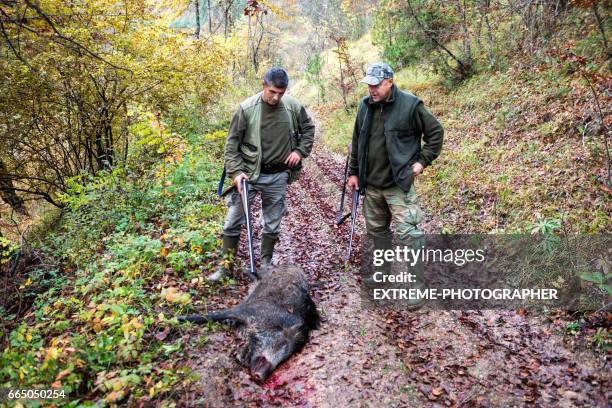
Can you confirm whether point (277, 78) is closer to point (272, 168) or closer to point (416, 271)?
point (272, 168)

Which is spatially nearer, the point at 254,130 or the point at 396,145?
the point at 396,145

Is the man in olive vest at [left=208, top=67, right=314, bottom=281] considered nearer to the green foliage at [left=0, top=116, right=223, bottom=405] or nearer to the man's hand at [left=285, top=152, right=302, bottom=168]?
the man's hand at [left=285, top=152, right=302, bottom=168]

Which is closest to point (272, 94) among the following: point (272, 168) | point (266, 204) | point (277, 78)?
point (277, 78)

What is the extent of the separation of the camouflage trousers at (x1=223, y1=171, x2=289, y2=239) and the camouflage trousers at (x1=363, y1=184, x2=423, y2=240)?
1.15m

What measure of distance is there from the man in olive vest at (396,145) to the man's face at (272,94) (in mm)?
995

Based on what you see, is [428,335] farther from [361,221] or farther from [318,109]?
[318,109]

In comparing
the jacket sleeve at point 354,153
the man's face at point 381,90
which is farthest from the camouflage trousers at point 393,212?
the man's face at point 381,90

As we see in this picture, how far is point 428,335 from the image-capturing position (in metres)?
4.34

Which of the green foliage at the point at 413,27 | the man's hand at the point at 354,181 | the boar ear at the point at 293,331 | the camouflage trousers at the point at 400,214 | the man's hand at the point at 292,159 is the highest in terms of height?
the green foliage at the point at 413,27

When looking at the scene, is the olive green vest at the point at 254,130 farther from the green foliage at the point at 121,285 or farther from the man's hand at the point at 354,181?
the green foliage at the point at 121,285

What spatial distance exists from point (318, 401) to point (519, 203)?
16.0 ft

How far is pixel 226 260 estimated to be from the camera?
5.15 m

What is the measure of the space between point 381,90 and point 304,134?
4.03ft

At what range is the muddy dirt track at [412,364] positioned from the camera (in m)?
3.42
